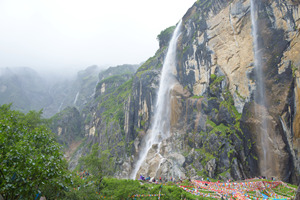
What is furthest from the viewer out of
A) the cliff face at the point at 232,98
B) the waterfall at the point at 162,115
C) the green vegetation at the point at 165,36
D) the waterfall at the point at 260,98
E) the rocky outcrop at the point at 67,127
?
the rocky outcrop at the point at 67,127

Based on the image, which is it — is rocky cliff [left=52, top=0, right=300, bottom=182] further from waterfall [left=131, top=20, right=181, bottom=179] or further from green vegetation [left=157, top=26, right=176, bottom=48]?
green vegetation [left=157, top=26, right=176, bottom=48]

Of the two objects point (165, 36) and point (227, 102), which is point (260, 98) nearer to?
point (227, 102)

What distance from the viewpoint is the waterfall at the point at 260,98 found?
79.5 ft

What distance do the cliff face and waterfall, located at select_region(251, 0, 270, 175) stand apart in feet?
0.90

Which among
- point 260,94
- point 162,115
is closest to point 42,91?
point 162,115

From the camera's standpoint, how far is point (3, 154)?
25.6ft

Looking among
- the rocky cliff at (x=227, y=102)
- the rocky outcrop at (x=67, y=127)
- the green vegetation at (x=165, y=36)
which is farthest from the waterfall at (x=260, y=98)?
the rocky outcrop at (x=67, y=127)

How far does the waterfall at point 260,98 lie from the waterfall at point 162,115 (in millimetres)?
15584

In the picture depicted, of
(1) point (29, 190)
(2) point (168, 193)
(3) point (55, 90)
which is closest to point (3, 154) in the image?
(1) point (29, 190)

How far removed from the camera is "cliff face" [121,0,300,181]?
77.6ft

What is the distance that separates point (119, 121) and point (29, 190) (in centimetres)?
4053

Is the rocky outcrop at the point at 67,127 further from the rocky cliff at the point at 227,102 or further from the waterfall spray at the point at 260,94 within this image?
the waterfall spray at the point at 260,94

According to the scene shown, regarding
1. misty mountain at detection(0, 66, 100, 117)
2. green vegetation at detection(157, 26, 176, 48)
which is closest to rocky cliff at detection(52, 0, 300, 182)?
green vegetation at detection(157, 26, 176, 48)

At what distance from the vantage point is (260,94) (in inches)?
1036
